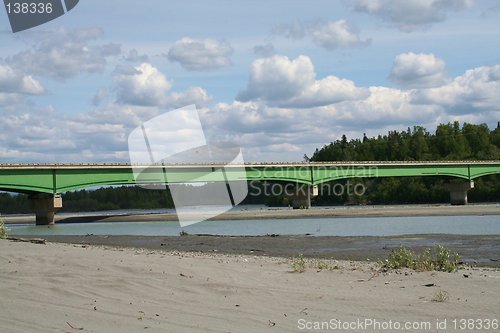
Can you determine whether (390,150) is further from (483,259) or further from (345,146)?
(483,259)

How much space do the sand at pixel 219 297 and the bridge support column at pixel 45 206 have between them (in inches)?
2449

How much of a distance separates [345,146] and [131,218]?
100282 mm

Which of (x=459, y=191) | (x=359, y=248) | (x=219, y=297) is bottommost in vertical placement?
(x=459, y=191)

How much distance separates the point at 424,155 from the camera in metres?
147

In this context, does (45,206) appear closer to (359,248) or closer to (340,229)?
(340,229)

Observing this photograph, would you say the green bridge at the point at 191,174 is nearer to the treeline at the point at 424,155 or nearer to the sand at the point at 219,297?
the treeline at the point at 424,155

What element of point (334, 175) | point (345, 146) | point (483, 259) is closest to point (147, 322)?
point (483, 259)

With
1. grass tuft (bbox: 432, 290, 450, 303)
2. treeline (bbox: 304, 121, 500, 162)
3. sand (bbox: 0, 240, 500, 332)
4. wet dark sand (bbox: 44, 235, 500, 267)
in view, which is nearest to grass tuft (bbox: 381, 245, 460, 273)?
sand (bbox: 0, 240, 500, 332)

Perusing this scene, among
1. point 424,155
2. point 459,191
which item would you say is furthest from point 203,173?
point 424,155

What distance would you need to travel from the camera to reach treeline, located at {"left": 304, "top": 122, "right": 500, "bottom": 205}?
134 metres

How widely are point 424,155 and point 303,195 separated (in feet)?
175

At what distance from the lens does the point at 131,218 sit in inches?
3497

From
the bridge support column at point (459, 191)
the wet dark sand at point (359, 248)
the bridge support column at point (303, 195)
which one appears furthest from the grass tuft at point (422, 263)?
the bridge support column at point (459, 191)

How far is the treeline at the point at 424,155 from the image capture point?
134125mm
